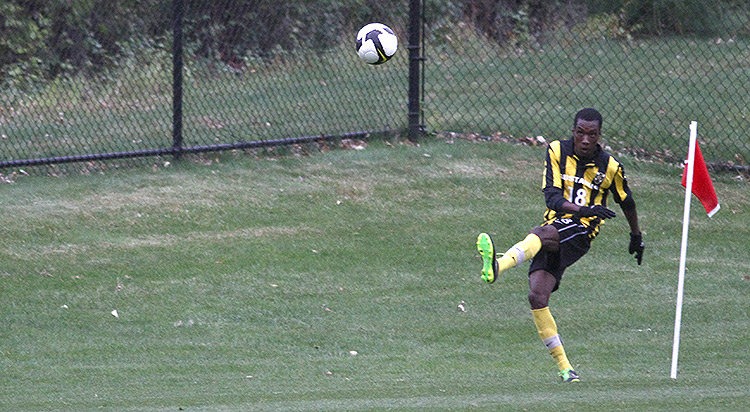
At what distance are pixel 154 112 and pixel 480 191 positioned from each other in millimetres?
3861

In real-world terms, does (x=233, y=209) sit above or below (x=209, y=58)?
below

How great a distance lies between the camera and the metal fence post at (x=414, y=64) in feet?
35.8

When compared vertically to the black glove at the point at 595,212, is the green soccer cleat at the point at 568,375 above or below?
below

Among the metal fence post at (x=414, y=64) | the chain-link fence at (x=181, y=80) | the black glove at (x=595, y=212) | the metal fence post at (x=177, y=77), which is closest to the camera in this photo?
the black glove at (x=595, y=212)

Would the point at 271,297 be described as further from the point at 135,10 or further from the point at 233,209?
the point at 135,10

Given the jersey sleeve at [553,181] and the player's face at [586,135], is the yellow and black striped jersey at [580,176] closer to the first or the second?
the jersey sleeve at [553,181]

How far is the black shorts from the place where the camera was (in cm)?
611

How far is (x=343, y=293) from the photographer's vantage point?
776 centimetres

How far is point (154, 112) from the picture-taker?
10.7 m

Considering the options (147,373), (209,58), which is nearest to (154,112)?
(209,58)

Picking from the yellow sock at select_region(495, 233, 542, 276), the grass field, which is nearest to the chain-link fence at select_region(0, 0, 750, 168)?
the grass field

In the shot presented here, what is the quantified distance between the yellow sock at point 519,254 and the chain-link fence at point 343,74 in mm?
5268

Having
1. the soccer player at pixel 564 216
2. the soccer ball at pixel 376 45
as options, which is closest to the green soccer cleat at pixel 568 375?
the soccer player at pixel 564 216

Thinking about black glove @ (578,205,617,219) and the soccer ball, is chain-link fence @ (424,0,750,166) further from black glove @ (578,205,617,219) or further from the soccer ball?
black glove @ (578,205,617,219)
